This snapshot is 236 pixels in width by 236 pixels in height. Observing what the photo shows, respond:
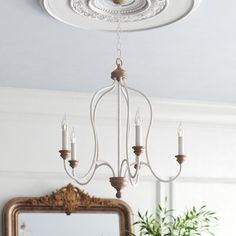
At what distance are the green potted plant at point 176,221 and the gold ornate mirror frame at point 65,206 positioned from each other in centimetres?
13

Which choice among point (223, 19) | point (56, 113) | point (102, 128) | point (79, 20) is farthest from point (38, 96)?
point (223, 19)

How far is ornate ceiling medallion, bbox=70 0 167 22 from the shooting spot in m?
2.59

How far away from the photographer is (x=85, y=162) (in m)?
4.41

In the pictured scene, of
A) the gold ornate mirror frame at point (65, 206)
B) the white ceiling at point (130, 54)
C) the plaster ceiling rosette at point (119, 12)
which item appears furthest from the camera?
the gold ornate mirror frame at point (65, 206)

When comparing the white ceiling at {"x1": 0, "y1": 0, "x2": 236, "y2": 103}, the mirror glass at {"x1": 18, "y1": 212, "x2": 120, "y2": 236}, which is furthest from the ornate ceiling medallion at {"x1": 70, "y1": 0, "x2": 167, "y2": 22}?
the mirror glass at {"x1": 18, "y1": 212, "x2": 120, "y2": 236}

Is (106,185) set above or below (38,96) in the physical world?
below

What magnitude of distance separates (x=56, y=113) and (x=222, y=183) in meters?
1.49

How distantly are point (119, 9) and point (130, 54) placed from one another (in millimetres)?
713

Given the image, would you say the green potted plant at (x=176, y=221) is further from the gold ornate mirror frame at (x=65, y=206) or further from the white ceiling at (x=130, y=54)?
the white ceiling at (x=130, y=54)

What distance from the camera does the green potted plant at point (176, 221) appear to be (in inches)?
163

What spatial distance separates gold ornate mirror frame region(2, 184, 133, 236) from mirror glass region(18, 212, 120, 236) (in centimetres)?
3

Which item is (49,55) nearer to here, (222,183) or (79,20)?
(79,20)

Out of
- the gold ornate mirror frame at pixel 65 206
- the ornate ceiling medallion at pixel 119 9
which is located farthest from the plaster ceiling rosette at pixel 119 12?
the gold ornate mirror frame at pixel 65 206

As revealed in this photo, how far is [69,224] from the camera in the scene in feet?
13.9
